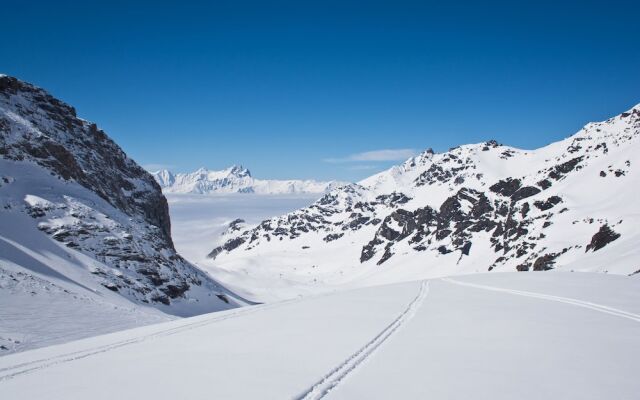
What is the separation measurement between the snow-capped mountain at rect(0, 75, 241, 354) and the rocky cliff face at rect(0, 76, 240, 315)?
100mm

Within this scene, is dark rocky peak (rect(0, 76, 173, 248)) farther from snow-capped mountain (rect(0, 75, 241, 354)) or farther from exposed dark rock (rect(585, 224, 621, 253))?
exposed dark rock (rect(585, 224, 621, 253))

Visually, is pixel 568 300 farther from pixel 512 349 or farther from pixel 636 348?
pixel 512 349

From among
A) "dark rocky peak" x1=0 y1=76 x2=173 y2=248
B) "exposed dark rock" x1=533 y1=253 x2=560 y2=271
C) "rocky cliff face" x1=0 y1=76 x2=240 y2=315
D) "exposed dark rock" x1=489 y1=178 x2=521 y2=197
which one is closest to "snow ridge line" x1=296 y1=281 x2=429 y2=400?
"rocky cliff face" x1=0 y1=76 x2=240 y2=315

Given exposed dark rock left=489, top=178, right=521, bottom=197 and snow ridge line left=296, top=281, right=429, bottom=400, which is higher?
exposed dark rock left=489, top=178, right=521, bottom=197

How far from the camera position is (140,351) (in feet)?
30.7

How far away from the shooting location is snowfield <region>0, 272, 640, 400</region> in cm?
666

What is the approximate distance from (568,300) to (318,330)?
37.1 feet

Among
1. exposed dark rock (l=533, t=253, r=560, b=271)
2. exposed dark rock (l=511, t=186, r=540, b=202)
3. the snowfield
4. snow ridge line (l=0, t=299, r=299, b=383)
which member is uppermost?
exposed dark rock (l=511, t=186, r=540, b=202)

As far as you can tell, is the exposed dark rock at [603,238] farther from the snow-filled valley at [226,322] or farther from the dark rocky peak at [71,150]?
the dark rocky peak at [71,150]

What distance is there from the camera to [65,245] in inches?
1289

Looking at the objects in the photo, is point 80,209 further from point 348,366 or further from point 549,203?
point 549,203

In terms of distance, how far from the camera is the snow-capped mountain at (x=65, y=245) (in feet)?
67.5

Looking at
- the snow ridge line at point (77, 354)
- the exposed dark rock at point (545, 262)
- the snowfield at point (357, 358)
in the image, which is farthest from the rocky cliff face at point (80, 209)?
the exposed dark rock at point (545, 262)

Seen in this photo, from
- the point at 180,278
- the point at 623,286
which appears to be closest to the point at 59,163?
the point at 180,278
